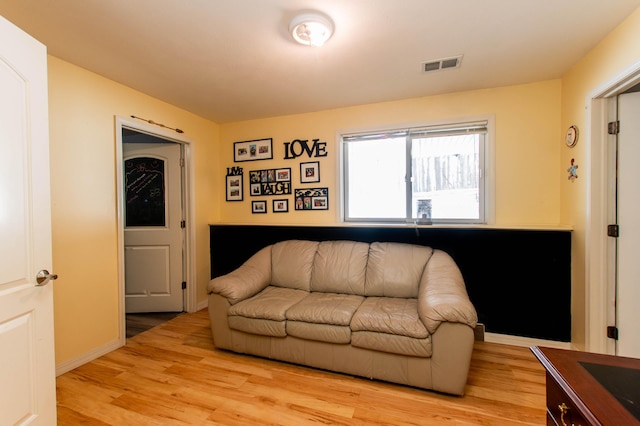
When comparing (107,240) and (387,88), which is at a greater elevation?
(387,88)

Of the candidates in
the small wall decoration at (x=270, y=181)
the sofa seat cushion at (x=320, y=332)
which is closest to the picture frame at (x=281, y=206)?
the small wall decoration at (x=270, y=181)

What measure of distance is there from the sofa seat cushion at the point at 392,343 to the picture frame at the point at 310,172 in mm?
1943

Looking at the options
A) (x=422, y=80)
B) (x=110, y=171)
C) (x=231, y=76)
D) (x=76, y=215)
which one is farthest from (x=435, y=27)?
(x=76, y=215)

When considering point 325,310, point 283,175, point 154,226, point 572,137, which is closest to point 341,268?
point 325,310

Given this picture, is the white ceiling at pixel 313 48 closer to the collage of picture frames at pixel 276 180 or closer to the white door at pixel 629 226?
the white door at pixel 629 226

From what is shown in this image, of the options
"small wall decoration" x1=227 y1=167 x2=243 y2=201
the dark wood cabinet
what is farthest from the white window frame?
the dark wood cabinet

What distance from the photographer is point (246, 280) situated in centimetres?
267

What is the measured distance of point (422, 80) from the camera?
2643 millimetres

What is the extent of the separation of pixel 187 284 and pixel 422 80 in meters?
3.45

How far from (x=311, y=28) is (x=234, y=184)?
2506 mm

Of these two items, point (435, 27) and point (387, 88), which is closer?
point (435, 27)

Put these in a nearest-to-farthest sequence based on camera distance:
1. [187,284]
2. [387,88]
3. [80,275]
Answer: [80,275] → [387,88] → [187,284]

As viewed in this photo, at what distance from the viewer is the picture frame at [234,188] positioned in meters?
3.87

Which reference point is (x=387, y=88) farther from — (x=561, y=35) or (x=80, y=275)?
(x=80, y=275)
